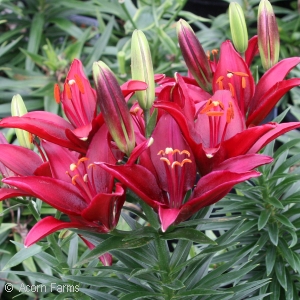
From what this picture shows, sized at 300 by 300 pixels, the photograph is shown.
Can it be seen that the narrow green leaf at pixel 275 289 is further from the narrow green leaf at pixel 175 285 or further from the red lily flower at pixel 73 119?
the red lily flower at pixel 73 119

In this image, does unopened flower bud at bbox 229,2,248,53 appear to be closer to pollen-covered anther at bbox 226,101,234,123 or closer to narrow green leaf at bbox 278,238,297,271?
pollen-covered anther at bbox 226,101,234,123

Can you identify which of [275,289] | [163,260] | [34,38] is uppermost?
[163,260]

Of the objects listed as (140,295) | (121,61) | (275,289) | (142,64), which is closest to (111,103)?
(142,64)

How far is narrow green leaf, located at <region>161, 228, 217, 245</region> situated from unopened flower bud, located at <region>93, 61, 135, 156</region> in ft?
0.43

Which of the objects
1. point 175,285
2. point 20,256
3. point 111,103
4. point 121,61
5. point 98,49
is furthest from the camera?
point 98,49

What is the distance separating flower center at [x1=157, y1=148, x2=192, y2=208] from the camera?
53 cm

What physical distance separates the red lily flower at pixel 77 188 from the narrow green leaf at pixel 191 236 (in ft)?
0.23

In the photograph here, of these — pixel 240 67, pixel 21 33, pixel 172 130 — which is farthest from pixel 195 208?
pixel 21 33

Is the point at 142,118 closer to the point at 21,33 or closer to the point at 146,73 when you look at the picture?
the point at 146,73

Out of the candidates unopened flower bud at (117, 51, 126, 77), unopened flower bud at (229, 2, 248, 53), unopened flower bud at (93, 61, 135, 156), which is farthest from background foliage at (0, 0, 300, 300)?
unopened flower bud at (229, 2, 248, 53)

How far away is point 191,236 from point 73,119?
8.0 inches

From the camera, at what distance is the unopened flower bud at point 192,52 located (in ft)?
2.04

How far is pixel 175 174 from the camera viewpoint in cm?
55

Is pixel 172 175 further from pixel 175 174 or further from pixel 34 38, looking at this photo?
pixel 34 38
